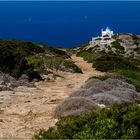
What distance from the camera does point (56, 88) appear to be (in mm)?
23938

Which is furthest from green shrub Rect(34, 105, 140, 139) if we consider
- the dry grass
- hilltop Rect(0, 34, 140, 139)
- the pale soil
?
the dry grass

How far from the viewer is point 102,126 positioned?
11.4 metres

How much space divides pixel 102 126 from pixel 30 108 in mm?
6832

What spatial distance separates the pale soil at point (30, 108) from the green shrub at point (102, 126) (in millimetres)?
1904

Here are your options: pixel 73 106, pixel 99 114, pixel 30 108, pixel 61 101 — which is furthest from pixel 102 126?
pixel 61 101

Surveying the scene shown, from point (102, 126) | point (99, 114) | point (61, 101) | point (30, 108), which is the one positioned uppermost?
point (61, 101)

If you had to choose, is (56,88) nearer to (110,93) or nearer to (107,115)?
(110,93)

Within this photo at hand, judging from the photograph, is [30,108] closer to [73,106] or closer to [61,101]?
[61,101]

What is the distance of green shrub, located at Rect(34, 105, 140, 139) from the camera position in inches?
439

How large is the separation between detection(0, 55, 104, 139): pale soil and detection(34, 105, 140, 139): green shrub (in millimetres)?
1904

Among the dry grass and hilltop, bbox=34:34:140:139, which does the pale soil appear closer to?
the dry grass

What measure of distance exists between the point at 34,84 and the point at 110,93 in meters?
6.63

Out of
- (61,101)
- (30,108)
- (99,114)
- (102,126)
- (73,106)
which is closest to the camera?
(102,126)

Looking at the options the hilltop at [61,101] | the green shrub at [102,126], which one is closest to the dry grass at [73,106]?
the hilltop at [61,101]
